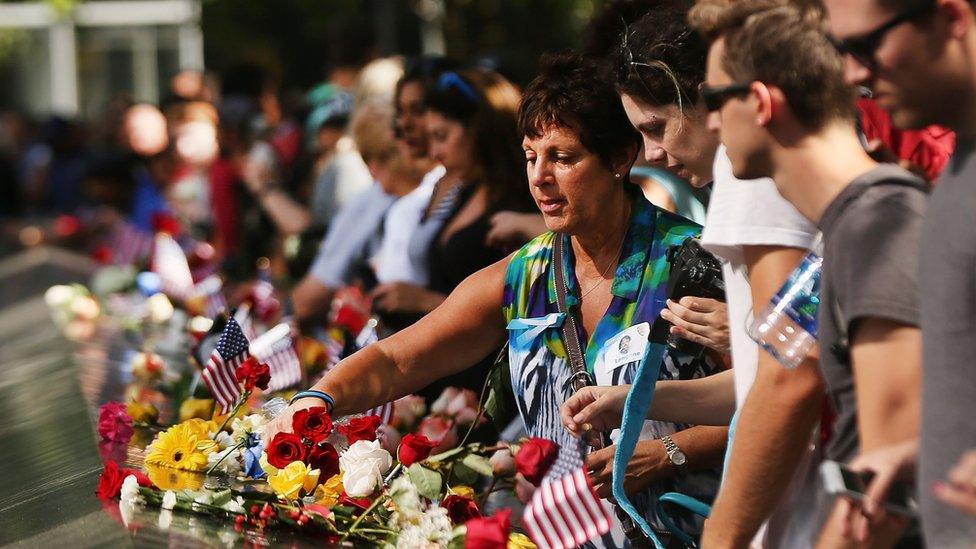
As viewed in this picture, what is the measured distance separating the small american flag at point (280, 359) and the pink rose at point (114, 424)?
1.55 feet

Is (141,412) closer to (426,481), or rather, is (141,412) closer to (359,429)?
(359,429)

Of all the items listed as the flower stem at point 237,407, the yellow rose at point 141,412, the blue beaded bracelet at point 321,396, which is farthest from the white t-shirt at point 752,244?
the yellow rose at point 141,412

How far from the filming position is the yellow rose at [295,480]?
3625 millimetres

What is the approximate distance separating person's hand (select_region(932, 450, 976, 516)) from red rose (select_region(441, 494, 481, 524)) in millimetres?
1508

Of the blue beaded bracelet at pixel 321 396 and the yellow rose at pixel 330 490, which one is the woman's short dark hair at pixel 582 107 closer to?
the blue beaded bracelet at pixel 321 396

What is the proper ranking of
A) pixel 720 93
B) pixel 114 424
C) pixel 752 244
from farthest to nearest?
pixel 114 424
pixel 752 244
pixel 720 93

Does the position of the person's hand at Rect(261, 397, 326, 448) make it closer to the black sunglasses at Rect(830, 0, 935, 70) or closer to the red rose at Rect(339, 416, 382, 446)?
the red rose at Rect(339, 416, 382, 446)

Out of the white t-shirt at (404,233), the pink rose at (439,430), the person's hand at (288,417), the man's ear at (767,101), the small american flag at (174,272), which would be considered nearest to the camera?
the man's ear at (767,101)

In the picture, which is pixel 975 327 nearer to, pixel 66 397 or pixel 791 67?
pixel 791 67

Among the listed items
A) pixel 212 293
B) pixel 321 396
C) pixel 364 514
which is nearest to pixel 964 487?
pixel 364 514

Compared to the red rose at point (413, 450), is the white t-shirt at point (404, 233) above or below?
below

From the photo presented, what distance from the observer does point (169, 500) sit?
388 centimetres

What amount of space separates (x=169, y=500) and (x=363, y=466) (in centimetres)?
58

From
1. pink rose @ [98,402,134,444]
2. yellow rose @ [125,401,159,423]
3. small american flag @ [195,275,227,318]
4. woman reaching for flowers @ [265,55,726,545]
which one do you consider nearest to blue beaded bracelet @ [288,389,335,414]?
woman reaching for flowers @ [265,55,726,545]
